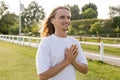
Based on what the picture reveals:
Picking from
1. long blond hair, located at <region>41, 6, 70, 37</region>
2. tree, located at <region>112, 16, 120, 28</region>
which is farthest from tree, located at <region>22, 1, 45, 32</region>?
long blond hair, located at <region>41, 6, 70, 37</region>

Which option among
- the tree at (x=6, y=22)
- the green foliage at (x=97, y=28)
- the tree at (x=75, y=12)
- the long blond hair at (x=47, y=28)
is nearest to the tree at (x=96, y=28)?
the green foliage at (x=97, y=28)

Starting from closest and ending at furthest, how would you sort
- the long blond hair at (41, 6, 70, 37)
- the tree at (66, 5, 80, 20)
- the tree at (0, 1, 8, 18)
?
1. the long blond hair at (41, 6, 70, 37)
2. the tree at (0, 1, 8, 18)
3. the tree at (66, 5, 80, 20)

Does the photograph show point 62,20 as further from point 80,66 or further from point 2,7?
point 2,7

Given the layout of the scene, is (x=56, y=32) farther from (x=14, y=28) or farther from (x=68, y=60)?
(x=14, y=28)

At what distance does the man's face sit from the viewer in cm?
320

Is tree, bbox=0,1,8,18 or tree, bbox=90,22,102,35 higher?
tree, bbox=0,1,8,18

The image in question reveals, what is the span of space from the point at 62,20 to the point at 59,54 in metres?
0.36

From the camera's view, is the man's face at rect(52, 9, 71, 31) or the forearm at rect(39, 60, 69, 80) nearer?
the forearm at rect(39, 60, 69, 80)

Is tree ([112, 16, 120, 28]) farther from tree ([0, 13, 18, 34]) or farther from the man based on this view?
the man

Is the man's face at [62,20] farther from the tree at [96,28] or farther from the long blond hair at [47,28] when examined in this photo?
the tree at [96,28]

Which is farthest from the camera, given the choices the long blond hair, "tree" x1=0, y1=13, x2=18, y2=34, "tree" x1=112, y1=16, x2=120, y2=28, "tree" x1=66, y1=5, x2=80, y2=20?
"tree" x1=66, y1=5, x2=80, y2=20

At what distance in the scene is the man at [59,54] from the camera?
3.07 meters

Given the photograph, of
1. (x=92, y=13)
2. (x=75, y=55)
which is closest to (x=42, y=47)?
(x=75, y=55)

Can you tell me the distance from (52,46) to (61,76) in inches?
12.1
